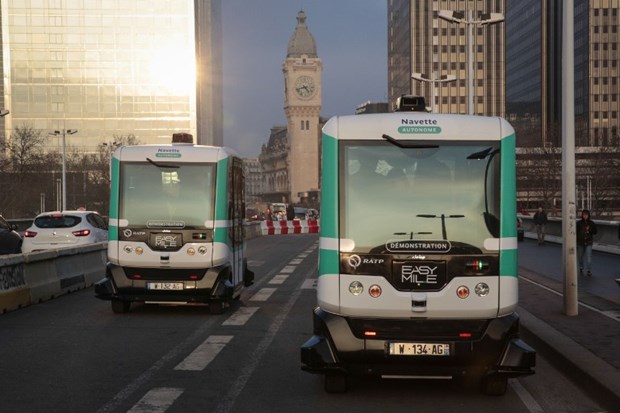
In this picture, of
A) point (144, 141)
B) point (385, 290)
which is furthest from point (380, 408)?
point (144, 141)

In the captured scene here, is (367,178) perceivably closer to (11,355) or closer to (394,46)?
(11,355)

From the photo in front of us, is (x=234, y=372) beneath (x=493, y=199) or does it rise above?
beneath

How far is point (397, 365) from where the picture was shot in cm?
692

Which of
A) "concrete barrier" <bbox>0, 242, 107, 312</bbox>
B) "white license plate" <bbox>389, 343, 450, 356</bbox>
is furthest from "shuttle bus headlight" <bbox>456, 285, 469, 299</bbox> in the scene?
"concrete barrier" <bbox>0, 242, 107, 312</bbox>

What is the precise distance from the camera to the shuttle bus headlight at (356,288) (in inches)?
276

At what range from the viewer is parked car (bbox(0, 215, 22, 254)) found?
23.5 meters

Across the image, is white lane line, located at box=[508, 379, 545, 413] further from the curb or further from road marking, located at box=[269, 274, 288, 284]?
road marking, located at box=[269, 274, 288, 284]

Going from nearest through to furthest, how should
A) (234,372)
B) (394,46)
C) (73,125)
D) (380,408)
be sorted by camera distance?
(380,408), (234,372), (73,125), (394,46)

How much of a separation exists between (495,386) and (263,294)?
9066 millimetres

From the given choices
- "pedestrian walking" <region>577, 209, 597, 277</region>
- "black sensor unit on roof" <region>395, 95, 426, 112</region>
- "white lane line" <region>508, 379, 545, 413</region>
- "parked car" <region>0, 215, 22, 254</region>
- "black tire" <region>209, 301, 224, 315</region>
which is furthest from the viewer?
"parked car" <region>0, 215, 22, 254</region>

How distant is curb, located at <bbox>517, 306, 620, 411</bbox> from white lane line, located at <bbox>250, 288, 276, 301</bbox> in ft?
18.3

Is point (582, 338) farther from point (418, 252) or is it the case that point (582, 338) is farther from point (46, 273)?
point (46, 273)

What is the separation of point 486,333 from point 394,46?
140 m

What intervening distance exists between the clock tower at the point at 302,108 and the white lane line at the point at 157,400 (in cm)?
18466
